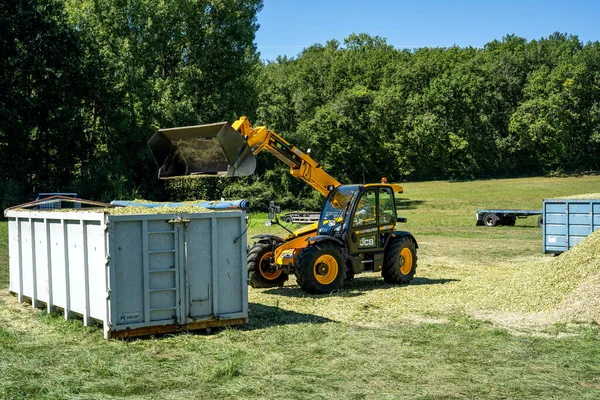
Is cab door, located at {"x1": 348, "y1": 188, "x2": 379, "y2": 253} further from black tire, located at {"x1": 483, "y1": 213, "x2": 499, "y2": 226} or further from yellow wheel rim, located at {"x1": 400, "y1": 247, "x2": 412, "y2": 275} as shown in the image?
black tire, located at {"x1": 483, "y1": 213, "x2": 499, "y2": 226}

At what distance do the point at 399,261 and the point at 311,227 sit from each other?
213 cm

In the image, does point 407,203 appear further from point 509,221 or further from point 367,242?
point 367,242

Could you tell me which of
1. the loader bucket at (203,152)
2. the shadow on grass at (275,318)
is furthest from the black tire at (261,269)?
the shadow on grass at (275,318)

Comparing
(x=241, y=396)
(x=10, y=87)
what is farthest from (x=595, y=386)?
(x=10, y=87)

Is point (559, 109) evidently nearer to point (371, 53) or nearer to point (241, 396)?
point (371, 53)

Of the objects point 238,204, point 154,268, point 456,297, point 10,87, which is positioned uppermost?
point 10,87

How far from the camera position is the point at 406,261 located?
1600cm

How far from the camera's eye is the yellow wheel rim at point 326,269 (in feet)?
46.8

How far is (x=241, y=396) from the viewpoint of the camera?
23.5 feet

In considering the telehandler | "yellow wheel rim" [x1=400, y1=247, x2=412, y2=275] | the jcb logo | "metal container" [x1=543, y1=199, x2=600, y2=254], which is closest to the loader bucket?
the telehandler

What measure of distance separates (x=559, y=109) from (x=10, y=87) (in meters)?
50.0

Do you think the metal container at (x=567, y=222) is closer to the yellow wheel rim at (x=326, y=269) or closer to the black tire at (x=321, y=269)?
the black tire at (x=321, y=269)

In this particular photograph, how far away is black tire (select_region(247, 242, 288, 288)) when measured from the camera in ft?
49.4

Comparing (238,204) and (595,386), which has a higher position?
(238,204)
